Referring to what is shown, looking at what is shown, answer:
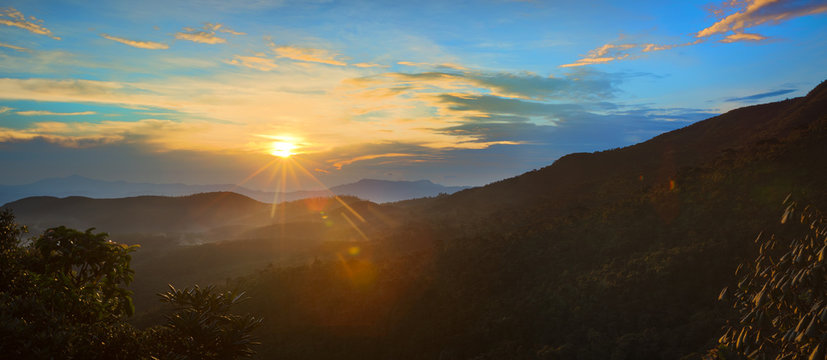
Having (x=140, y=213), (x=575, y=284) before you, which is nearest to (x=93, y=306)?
(x=575, y=284)

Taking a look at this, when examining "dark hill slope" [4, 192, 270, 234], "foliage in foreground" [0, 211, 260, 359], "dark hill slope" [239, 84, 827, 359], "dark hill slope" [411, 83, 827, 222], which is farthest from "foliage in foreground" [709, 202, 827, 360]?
"dark hill slope" [4, 192, 270, 234]

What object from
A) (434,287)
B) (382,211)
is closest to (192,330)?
(434,287)

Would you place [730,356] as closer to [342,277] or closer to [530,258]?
[530,258]

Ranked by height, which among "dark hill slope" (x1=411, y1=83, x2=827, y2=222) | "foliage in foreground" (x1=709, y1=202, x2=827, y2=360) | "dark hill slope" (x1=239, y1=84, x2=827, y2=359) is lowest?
"dark hill slope" (x1=239, y1=84, x2=827, y2=359)

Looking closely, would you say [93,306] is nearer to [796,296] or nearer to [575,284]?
[796,296]

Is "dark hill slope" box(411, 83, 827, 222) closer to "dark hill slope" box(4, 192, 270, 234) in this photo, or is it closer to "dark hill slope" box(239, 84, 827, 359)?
"dark hill slope" box(239, 84, 827, 359)

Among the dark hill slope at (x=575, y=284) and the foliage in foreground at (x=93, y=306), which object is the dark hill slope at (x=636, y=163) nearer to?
the dark hill slope at (x=575, y=284)

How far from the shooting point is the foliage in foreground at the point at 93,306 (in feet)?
30.6

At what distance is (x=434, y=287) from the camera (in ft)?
79.0

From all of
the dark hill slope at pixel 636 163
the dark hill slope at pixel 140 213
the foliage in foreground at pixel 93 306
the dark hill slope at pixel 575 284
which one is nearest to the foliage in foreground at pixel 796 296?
the dark hill slope at pixel 575 284

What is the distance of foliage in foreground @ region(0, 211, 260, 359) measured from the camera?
9.31m

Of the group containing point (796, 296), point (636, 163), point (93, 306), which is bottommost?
point (93, 306)

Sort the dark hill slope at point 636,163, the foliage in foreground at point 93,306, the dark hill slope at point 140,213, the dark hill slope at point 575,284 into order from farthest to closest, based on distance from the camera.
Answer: the dark hill slope at point 140,213
the dark hill slope at point 636,163
the dark hill slope at point 575,284
the foliage in foreground at point 93,306

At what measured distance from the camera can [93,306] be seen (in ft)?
34.9
